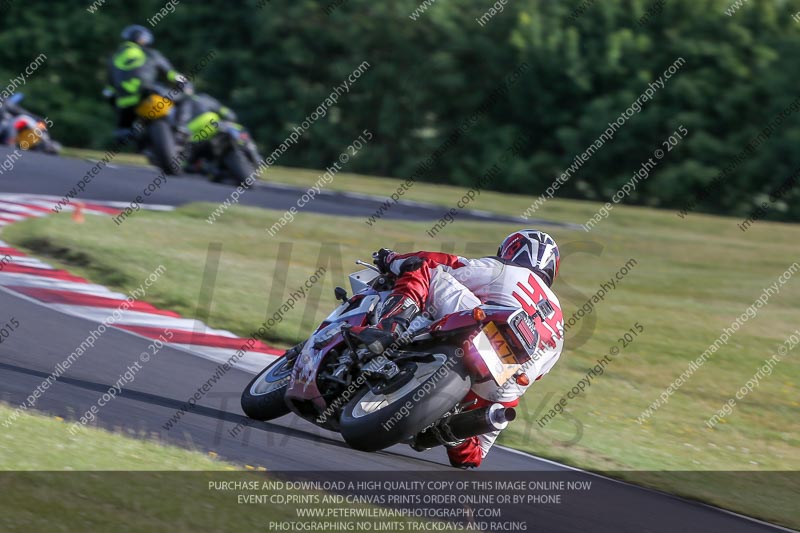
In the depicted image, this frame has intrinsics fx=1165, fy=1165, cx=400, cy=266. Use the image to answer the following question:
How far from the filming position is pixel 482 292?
268 inches

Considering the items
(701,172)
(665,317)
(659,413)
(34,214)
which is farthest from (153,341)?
(701,172)

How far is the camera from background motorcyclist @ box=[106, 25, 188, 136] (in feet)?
62.9

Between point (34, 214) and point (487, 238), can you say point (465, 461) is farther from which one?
point (487, 238)

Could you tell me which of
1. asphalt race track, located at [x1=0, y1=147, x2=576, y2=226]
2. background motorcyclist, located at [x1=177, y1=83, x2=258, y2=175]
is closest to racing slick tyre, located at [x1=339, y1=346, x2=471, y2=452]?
asphalt race track, located at [x1=0, y1=147, x2=576, y2=226]

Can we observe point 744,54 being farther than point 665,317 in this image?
Yes

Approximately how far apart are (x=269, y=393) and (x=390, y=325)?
116 centimetres

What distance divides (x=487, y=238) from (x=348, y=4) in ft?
54.4

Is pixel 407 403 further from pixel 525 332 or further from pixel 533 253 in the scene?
pixel 533 253

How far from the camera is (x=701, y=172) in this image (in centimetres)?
2936

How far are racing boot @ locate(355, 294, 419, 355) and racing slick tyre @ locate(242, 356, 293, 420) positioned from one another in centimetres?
90

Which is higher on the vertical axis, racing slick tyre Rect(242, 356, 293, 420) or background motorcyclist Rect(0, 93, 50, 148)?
racing slick tyre Rect(242, 356, 293, 420)

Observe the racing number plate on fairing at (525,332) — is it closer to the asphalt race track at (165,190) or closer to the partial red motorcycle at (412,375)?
the partial red motorcycle at (412,375)

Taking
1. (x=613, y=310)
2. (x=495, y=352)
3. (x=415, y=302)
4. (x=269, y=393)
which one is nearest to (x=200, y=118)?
(x=613, y=310)

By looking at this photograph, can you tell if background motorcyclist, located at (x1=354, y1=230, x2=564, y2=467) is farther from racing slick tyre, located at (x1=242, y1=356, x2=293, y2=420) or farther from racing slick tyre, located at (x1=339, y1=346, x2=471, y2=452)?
racing slick tyre, located at (x1=242, y1=356, x2=293, y2=420)
